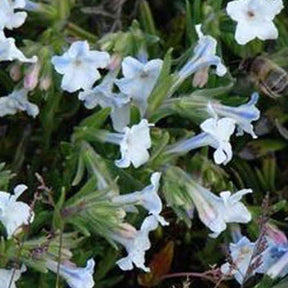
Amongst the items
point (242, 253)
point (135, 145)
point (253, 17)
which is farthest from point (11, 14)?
point (242, 253)

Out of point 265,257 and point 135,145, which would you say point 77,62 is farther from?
point 265,257

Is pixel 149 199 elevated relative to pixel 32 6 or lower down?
lower down

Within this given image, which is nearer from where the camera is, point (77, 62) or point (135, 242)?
point (135, 242)

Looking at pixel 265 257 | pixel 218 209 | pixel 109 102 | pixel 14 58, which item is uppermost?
pixel 14 58

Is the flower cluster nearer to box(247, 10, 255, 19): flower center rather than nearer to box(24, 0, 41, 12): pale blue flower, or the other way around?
box(24, 0, 41, 12): pale blue flower

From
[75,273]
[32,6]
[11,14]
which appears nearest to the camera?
[75,273]

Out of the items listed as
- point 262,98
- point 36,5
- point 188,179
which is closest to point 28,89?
point 36,5

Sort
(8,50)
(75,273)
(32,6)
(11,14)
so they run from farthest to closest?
1. (32,6)
2. (11,14)
3. (8,50)
4. (75,273)
